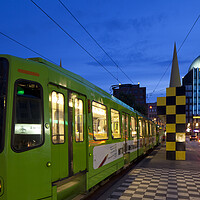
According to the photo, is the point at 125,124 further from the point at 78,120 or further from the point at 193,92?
the point at 193,92

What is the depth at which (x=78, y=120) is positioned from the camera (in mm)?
5543

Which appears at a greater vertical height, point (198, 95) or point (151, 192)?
point (198, 95)

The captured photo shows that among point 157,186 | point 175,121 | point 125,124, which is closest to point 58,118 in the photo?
point 157,186

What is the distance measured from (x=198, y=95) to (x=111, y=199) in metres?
107

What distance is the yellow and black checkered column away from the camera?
44.9ft

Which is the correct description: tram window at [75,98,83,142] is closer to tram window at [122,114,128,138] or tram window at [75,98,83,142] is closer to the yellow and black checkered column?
tram window at [122,114,128,138]

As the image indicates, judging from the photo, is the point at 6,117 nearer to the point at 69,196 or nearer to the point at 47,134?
the point at 47,134

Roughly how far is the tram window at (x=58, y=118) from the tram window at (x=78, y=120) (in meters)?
0.62

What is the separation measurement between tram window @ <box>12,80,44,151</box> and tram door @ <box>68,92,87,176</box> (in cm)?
103

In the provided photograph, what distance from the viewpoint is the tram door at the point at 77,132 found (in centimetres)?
505

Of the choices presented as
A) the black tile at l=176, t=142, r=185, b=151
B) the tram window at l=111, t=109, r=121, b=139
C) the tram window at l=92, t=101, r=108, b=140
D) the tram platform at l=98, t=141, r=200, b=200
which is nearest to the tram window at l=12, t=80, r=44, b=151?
the tram window at l=92, t=101, r=108, b=140

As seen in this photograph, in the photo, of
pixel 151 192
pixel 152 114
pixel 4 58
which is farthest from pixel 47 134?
pixel 152 114

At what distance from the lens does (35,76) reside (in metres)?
4.18

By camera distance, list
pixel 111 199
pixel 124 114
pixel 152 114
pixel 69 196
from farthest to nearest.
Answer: pixel 152 114, pixel 124 114, pixel 111 199, pixel 69 196
